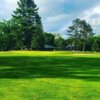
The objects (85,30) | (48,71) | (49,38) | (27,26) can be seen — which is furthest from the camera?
(49,38)

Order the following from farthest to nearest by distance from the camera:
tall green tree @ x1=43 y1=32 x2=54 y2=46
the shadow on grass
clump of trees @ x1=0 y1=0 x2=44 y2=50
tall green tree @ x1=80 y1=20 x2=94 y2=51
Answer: tall green tree @ x1=43 y1=32 x2=54 y2=46 → tall green tree @ x1=80 y1=20 x2=94 y2=51 → clump of trees @ x1=0 y1=0 x2=44 y2=50 → the shadow on grass

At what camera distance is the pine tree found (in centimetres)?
6729

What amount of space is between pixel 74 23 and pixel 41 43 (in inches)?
1034

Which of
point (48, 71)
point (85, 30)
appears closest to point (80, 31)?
point (85, 30)

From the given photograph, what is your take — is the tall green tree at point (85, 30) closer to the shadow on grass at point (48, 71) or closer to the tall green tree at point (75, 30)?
the tall green tree at point (75, 30)

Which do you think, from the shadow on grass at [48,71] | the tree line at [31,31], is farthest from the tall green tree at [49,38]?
the shadow on grass at [48,71]

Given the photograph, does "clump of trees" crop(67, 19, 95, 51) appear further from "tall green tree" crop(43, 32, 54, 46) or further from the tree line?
"tall green tree" crop(43, 32, 54, 46)

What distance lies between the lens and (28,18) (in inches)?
2719

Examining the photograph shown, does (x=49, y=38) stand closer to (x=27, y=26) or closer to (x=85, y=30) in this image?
(x=85, y=30)

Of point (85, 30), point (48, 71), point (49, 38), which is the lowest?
point (48, 71)

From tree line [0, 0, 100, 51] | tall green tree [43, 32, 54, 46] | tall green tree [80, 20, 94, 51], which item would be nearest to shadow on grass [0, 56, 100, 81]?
tree line [0, 0, 100, 51]

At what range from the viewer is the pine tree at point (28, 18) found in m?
67.3

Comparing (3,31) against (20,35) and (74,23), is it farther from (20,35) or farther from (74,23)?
(74,23)

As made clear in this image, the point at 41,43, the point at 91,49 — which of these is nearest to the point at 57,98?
the point at 41,43
